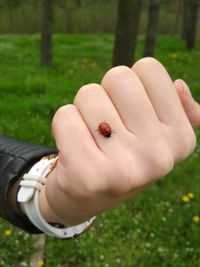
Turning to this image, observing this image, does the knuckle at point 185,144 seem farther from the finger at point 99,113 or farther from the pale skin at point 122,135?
the finger at point 99,113

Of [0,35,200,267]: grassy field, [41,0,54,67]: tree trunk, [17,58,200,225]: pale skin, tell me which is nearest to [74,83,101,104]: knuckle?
[17,58,200,225]: pale skin

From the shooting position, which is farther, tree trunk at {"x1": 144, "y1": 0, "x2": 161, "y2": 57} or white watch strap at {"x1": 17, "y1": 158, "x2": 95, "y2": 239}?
tree trunk at {"x1": 144, "y1": 0, "x2": 161, "y2": 57}

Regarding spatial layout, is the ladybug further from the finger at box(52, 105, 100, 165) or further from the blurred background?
the blurred background

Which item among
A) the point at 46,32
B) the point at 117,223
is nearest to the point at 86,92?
the point at 117,223

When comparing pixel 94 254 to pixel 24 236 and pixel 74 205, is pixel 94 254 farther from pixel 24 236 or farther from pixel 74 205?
pixel 74 205

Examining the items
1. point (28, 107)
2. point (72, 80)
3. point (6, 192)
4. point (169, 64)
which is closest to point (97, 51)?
point (169, 64)
